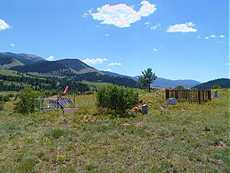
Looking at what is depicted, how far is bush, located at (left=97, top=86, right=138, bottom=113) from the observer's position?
37875 millimetres

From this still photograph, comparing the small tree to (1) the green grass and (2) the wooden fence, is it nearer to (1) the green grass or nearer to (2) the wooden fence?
(2) the wooden fence

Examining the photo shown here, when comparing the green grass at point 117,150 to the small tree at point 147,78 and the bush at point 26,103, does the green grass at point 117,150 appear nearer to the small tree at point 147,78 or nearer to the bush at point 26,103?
the bush at point 26,103

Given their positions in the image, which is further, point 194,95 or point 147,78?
point 147,78

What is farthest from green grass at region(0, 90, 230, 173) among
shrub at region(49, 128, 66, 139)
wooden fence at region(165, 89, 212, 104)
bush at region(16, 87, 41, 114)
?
wooden fence at region(165, 89, 212, 104)

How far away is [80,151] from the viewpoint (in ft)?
56.7

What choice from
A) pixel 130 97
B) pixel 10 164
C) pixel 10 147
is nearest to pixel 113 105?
pixel 130 97

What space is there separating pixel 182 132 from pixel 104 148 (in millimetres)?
5878

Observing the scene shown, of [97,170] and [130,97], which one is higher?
[130,97]

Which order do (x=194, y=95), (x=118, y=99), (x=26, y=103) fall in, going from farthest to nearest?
(x=194, y=95) → (x=26, y=103) → (x=118, y=99)

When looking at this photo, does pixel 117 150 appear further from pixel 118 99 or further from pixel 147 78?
pixel 147 78

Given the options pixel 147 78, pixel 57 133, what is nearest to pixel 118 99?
pixel 57 133

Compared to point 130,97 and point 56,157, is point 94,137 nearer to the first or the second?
point 56,157

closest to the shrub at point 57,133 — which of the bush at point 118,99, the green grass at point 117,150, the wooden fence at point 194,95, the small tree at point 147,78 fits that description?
the green grass at point 117,150

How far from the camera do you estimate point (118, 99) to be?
3812 cm
